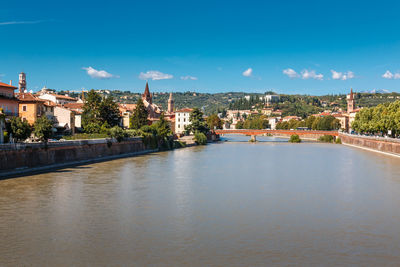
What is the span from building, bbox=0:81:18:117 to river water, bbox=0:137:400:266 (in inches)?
507

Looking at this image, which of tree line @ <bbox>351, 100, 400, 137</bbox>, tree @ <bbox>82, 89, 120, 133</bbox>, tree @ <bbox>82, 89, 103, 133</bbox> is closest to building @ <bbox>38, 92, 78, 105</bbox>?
tree @ <bbox>82, 89, 120, 133</bbox>

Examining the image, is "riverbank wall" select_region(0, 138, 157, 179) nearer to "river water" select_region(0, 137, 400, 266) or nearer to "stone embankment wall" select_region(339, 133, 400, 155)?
"river water" select_region(0, 137, 400, 266)

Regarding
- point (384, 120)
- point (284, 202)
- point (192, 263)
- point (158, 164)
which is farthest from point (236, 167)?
point (384, 120)

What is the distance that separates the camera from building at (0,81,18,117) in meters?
39.8

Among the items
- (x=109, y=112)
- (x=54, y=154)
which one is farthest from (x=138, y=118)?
(x=54, y=154)

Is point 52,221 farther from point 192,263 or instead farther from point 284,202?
point 284,202

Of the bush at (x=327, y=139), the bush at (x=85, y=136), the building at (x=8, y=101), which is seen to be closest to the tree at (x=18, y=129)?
Result: the building at (x=8, y=101)

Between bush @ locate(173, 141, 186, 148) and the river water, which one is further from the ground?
bush @ locate(173, 141, 186, 148)

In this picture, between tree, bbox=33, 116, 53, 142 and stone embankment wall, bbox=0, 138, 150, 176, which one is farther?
tree, bbox=33, 116, 53, 142

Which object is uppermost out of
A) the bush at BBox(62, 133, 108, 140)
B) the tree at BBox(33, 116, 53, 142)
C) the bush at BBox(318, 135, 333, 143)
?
the tree at BBox(33, 116, 53, 142)

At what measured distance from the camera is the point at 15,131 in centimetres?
3472

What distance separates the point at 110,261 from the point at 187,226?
450cm

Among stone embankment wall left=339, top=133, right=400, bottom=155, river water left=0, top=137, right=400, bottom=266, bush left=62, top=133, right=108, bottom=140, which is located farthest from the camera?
stone embankment wall left=339, top=133, right=400, bottom=155

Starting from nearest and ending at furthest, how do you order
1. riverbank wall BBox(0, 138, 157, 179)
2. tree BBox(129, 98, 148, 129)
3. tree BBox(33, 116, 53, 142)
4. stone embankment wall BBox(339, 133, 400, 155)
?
riverbank wall BBox(0, 138, 157, 179), tree BBox(33, 116, 53, 142), stone embankment wall BBox(339, 133, 400, 155), tree BBox(129, 98, 148, 129)
